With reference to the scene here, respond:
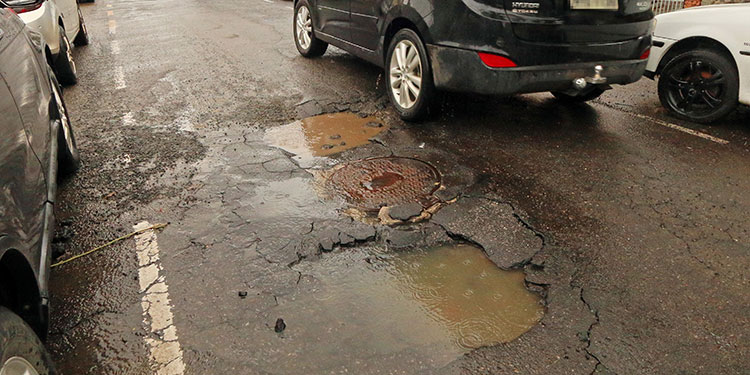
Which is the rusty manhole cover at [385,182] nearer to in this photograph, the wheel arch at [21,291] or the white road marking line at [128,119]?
the wheel arch at [21,291]

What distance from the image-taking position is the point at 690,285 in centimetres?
308

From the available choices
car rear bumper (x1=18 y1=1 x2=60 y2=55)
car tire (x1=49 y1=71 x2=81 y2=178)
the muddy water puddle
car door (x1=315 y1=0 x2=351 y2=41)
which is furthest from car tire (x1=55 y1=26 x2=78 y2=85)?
the muddy water puddle

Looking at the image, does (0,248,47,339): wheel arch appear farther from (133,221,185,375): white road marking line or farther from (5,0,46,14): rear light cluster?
(5,0,46,14): rear light cluster

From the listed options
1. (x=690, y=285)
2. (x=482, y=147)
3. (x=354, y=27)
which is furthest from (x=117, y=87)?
(x=690, y=285)

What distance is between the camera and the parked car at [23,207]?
6.47ft

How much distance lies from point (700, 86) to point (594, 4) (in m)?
1.83

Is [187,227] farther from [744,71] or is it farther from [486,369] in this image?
[744,71]

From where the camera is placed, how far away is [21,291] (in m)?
2.20

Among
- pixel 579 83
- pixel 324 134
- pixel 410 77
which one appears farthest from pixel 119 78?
pixel 579 83

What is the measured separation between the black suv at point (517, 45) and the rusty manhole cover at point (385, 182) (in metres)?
0.96

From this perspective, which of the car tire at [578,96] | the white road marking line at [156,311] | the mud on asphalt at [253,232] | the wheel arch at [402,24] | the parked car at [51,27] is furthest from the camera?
the parked car at [51,27]

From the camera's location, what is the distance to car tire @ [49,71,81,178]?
4227mm

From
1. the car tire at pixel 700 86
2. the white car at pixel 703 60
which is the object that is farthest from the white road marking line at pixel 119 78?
the car tire at pixel 700 86

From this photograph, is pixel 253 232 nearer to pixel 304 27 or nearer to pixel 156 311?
pixel 156 311
